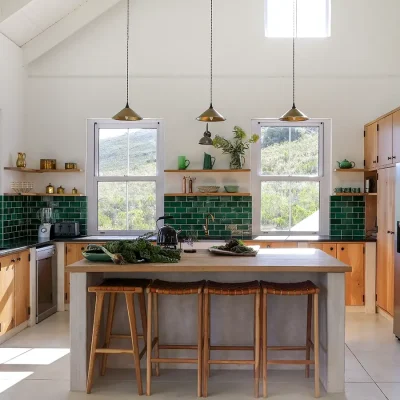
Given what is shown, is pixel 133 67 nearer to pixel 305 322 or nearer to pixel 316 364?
pixel 305 322

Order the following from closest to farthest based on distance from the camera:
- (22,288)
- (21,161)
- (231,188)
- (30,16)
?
1. (22,288)
2. (30,16)
3. (21,161)
4. (231,188)

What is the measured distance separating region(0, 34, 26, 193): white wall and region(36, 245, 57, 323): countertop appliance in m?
0.94

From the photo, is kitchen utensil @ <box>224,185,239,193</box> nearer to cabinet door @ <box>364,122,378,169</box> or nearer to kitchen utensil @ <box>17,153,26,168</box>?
cabinet door @ <box>364,122,378,169</box>

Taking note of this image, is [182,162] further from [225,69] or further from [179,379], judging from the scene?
[179,379]

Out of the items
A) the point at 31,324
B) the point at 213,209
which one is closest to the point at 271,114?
the point at 213,209

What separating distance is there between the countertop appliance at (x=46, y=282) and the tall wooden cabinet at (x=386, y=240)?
3.93m

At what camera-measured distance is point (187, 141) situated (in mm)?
7352

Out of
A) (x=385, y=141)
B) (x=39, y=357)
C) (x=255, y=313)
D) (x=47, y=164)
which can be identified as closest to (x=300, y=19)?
(x=385, y=141)

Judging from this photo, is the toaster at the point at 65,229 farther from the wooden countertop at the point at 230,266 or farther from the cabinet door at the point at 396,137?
the cabinet door at the point at 396,137

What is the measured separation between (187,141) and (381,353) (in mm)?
3623

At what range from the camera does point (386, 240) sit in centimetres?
638

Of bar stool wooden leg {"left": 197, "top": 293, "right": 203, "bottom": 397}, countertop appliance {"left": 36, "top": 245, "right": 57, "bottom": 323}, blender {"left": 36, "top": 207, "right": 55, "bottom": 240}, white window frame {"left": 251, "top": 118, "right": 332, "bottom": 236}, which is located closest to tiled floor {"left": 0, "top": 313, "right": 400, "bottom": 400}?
bar stool wooden leg {"left": 197, "top": 293, "right": 203, "bottom": 397}

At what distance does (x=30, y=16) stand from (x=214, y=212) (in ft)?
10.8

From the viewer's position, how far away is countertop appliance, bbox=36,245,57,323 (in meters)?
6.32
